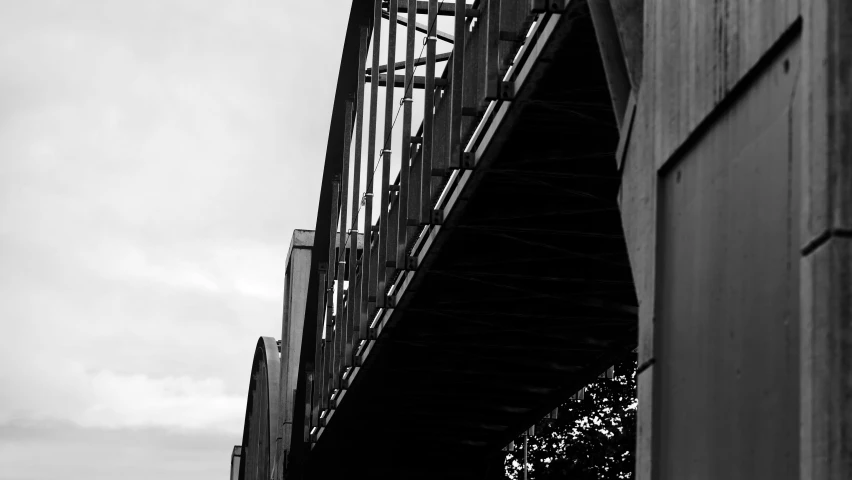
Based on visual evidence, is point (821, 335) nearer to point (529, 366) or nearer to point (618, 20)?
point (618, 20)

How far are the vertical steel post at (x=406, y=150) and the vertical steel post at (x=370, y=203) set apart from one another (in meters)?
3.33

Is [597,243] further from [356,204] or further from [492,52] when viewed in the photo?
[356,204]

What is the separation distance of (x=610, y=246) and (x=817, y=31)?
1261 centimetres

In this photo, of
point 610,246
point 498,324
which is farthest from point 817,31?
point 498,324

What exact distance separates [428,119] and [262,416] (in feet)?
112

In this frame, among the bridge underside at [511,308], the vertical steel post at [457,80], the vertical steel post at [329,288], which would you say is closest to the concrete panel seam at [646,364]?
the bridge underside at [511,308]

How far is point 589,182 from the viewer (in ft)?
49.8

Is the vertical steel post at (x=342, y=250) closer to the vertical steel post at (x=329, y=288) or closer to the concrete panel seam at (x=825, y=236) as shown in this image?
the vertical steel post at (x=329, y=288)

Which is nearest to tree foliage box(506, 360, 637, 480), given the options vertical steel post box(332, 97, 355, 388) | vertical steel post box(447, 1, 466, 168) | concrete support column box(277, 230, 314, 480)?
concrete support column box(277, 230, 314, 480)

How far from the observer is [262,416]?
50.0 m

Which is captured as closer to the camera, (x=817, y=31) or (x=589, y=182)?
(x=817, y=31)

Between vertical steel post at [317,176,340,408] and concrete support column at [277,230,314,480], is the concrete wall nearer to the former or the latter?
vertical steel post at [317,176,340,408]

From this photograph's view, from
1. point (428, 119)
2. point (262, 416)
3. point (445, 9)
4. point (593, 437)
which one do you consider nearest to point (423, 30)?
point (445, 9)

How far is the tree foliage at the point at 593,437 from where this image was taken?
144ft
